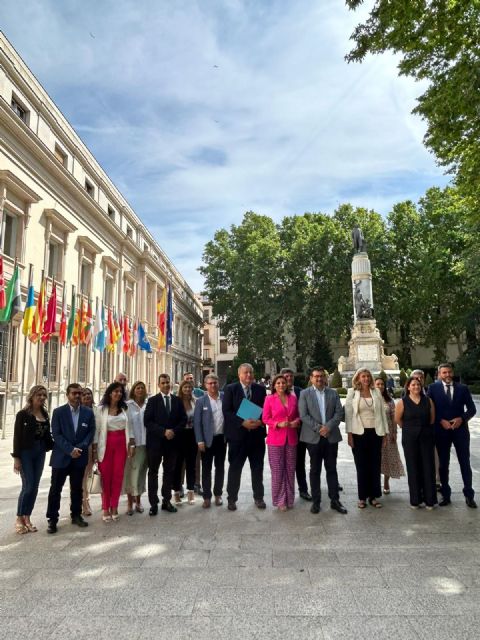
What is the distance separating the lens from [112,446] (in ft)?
18.3

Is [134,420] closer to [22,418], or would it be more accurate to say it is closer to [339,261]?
[22,418]

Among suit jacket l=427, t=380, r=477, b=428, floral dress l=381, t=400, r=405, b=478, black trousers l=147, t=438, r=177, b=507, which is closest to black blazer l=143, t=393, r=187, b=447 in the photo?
black trousers l=147, t=438, r=177, b=507

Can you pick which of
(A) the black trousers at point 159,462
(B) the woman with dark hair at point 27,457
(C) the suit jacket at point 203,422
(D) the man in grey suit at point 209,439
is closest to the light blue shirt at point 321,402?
(D) the man in grey suit at point 209,439

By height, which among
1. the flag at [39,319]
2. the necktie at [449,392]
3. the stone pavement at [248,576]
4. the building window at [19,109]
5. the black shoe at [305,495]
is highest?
the building window at [19,109]

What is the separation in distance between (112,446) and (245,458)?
1.81m

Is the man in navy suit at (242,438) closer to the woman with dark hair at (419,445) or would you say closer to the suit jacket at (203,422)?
the suit jacket at (203,422)

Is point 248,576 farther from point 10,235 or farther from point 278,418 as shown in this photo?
point 10,235

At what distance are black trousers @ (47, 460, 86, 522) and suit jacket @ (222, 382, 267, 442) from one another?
Answer: 1956 mm

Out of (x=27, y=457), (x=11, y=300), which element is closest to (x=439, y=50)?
(x=27, y=457)

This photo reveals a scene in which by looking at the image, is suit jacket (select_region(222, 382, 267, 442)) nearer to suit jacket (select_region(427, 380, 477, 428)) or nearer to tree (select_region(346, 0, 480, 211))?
suit jacket (select_region(427, 380, 477, 428))

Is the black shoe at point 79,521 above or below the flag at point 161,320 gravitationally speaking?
below

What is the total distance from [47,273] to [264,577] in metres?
17.3

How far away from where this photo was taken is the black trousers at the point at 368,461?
5.92m

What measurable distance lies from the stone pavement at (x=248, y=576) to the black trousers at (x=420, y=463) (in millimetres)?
248
